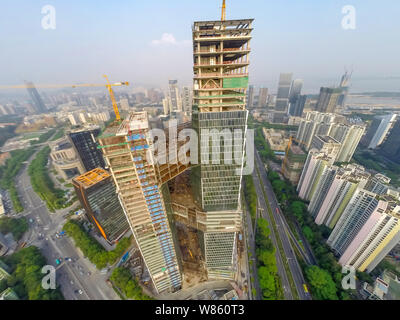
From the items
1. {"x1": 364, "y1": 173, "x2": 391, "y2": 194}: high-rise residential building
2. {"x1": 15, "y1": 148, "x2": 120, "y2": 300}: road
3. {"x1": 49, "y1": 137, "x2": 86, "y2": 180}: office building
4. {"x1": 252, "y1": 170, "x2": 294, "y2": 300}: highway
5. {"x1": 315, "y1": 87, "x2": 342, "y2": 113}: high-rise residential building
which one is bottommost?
{"x1": 15, "y1": 148, "x2": 120, "y2": 300}: road

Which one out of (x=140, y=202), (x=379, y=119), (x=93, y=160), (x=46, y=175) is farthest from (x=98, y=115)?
(x=379, y=119)

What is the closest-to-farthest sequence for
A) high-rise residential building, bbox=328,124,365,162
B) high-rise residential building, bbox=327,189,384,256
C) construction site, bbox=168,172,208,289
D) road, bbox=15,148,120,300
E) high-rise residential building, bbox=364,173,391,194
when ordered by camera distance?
1. construction site, bbox=168,172,208,289
2. high-rise residential building, bbox=327,189,384,256
3. road, bbox=15,148,120,300
4. high-rise residential building, bbox=364,173,391,194
5. high-rise residential building, bbox=328,124,365,162

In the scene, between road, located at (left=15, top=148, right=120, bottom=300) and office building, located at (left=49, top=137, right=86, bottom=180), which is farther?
office building, located at (left=49, top=137, right=86, bottom=180)

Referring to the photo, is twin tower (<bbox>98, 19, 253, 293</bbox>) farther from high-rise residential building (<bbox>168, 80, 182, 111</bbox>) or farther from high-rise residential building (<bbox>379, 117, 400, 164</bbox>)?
high-rise residential building (<bbox>168, 80, 182, 111</bbox>)

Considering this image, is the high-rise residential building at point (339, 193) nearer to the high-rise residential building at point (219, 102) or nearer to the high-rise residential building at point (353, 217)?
the high-rise residential building at point (353, 217)

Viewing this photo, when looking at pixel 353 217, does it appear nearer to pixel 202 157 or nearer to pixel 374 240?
pixel 374 240

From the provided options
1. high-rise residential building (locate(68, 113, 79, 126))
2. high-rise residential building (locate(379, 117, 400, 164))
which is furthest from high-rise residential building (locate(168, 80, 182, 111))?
high-rise residential building (locate(379, 117, 400, 164))

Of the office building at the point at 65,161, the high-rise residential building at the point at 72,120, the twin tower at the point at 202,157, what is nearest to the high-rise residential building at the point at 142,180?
the twin tower at the point at 202,157
